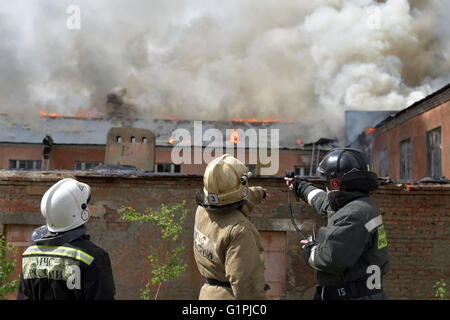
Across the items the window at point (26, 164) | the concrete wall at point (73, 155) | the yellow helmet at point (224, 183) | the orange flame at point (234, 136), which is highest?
the orange flame at point (234, 136)

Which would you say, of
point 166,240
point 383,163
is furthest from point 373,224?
point 383,163

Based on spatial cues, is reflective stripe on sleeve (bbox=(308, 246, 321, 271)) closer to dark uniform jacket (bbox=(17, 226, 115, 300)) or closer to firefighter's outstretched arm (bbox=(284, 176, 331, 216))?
firefighter's outstretched arm (bbox=(284, 176, 331, 216))

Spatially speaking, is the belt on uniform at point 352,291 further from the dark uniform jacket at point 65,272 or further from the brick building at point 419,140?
the brick building at point 419,140

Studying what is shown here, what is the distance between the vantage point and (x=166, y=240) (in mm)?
6352

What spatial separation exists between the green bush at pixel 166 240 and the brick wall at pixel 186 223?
146 millimetres

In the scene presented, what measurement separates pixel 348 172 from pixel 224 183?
923 millimetres

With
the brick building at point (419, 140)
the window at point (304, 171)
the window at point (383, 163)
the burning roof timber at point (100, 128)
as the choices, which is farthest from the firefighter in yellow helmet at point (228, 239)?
the window at point (304, 171)

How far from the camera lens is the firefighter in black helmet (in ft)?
8.14

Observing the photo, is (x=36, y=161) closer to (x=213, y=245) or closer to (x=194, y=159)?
(x=194, y=159)

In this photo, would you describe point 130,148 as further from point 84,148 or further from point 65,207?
point 84,148

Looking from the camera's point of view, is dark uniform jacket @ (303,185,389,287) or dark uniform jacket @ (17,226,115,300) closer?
dark uniform jacket @ (17,226,115,300)

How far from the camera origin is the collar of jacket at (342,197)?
2.69m

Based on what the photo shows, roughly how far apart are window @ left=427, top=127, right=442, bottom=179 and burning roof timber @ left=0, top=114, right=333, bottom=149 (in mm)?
8097

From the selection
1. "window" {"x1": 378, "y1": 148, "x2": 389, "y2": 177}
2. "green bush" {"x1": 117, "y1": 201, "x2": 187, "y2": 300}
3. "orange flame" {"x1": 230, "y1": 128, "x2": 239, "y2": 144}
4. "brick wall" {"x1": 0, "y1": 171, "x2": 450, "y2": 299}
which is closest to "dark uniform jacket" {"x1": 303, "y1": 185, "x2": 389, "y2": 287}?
"green bush" {"x1": 117, "y1": 201, "x2": 187, "y2": 300}
